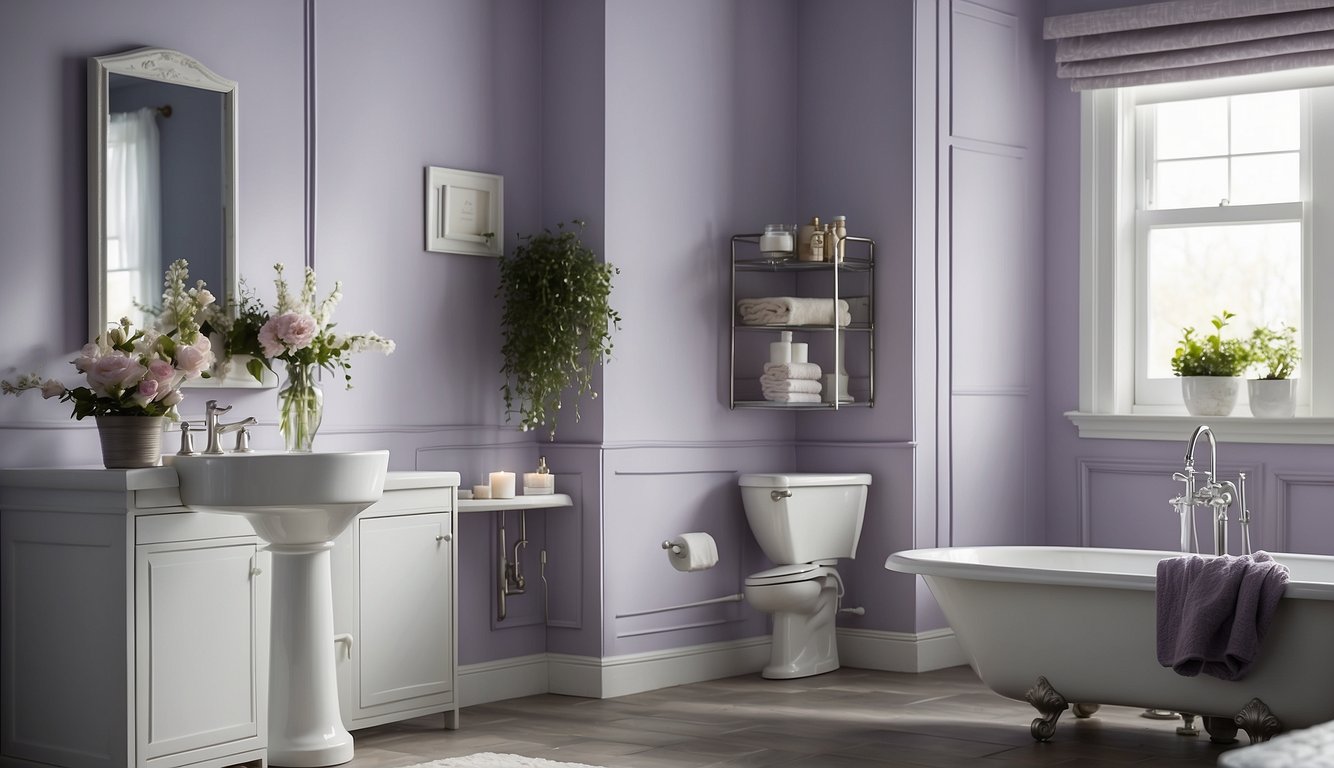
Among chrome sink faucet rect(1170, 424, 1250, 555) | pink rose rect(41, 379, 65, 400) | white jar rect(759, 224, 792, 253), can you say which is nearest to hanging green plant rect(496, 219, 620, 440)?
white jar rect(759, 224, 792, 253)

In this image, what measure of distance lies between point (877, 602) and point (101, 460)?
9.28 ft

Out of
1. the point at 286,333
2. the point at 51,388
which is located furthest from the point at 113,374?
the point at 286,333

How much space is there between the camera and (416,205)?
4852 millimetres

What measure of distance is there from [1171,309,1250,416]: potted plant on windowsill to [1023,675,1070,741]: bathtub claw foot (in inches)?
67.3

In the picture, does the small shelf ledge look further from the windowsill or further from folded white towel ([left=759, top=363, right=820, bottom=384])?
the windowsill

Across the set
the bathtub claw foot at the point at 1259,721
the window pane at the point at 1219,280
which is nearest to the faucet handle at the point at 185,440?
the bathtub claw foot at the point at 1259,721

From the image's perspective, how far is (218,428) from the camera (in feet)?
13.1

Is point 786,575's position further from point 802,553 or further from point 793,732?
point 793,732

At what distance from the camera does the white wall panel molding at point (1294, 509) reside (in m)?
5.30

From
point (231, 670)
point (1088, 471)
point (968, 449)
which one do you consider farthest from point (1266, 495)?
point (231, 670)

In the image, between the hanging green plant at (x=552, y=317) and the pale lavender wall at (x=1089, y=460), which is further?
the pale lavender wall at (x=1089, y=460)

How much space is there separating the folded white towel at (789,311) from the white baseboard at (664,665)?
117 cm

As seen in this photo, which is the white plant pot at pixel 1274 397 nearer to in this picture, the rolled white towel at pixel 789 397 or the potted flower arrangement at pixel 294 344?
the rolled white towel at pixel 789 397

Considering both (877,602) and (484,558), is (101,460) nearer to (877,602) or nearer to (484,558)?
(484,558)
